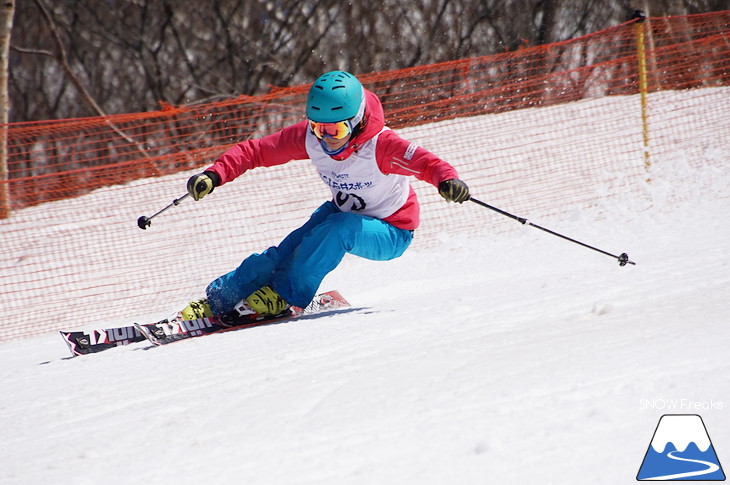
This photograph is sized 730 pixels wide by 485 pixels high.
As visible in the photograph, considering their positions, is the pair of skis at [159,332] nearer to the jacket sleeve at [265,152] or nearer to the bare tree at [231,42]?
the jacket sleeve at [265,152]

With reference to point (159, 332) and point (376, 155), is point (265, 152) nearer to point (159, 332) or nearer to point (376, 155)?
point (376, 155)

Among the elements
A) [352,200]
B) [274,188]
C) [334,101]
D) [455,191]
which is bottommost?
[455,191]

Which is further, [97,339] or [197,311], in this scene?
[197,311]

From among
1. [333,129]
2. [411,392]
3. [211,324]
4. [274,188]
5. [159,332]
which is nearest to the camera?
[411,392]

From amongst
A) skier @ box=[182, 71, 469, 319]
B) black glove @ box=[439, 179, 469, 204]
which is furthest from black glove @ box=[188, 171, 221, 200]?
black glove @ box=[439, 179, 469, 204]

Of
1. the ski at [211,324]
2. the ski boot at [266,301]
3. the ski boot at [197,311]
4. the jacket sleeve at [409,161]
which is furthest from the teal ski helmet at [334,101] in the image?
the ski boot at [197,311]

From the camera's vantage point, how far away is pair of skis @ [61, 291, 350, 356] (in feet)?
12.6

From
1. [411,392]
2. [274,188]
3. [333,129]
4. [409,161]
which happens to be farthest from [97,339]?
[274,188]

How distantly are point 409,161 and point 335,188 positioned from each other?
1.80ft

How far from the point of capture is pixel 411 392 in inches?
95.5

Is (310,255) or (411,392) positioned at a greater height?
(310,255)

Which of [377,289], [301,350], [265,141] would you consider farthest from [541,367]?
[377,289]

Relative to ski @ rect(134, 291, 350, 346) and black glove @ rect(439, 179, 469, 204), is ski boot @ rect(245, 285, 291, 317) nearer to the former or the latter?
ski @ rect(134, 291, 350, 346)

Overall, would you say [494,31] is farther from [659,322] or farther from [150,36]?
[659,322]
